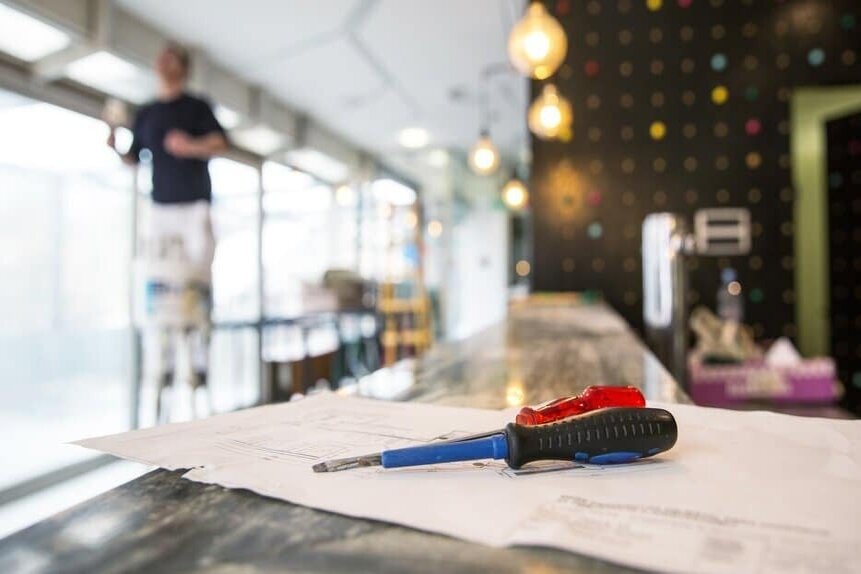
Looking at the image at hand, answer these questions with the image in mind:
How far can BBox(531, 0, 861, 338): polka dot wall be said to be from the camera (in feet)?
13.4

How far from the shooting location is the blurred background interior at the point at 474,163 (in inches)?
125

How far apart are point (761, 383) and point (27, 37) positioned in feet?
14.1

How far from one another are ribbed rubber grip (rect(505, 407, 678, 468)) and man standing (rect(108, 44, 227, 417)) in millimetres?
1911

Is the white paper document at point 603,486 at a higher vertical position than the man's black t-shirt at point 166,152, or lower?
lower

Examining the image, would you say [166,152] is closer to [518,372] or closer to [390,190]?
[518,372]

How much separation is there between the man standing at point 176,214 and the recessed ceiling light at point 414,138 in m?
5.10

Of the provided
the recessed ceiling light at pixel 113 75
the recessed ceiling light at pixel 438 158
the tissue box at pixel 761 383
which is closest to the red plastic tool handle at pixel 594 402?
the tissue box at pixel 761 383

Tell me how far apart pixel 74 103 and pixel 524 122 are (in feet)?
17.0

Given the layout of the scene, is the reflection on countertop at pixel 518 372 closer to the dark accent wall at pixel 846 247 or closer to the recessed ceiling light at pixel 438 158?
the dark accent wall at pixel 846 247

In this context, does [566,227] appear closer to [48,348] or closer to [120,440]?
[48,348]

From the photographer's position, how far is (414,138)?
7484 mm

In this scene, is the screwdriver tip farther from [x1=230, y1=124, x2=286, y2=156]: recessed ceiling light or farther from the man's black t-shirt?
[x1=230, y1=124, x2=286, y2=156]: recessed ceiling light

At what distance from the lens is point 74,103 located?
353 centimetres

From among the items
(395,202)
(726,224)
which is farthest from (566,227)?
(395,202)
